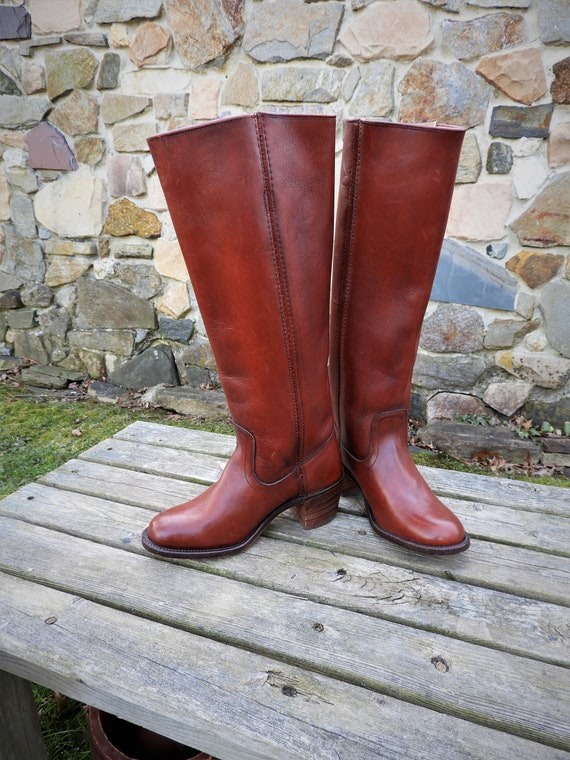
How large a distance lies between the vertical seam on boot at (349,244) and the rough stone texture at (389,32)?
52.6 inches

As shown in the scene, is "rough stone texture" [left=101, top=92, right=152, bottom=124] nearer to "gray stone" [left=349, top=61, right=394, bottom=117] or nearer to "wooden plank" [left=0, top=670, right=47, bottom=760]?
"gray stone" [left=349, top=61, right=394, bottom=117]

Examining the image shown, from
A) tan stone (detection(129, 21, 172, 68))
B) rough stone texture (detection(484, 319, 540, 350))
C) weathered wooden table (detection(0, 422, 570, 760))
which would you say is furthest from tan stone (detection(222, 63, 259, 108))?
weathered wooden table (detection(0, 422, 570, 760))

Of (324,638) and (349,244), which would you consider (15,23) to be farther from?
(324,638)

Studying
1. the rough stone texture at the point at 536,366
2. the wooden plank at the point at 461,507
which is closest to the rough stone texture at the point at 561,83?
the rough stone texture at the point at 536,366

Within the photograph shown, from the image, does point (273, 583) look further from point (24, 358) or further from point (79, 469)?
point (24, 358)

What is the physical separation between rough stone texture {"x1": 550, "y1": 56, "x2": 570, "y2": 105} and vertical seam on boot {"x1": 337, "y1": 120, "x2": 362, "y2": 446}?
136 centimetres

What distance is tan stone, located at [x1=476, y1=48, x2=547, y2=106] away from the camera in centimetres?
174

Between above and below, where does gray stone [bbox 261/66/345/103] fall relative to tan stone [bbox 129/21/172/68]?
below

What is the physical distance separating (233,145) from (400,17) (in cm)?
153

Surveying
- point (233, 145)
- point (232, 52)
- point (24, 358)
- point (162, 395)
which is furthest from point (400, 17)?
point (24, 358)

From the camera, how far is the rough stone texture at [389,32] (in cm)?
181

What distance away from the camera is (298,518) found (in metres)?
1.05

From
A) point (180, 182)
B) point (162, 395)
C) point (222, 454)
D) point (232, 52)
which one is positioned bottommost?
point (162, 395)

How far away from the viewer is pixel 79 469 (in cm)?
125
